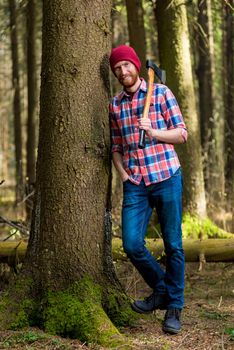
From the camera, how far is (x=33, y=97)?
1452 cm

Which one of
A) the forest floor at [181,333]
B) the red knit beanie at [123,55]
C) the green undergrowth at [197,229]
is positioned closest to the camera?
the forest floor at [181,333]

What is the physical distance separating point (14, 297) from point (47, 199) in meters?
0.92

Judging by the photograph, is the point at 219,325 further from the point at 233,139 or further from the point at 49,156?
the point at 233,139

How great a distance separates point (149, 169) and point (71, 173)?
68 cm

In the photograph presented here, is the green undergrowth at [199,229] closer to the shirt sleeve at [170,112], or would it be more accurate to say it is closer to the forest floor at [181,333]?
the forest floor at [181,333]

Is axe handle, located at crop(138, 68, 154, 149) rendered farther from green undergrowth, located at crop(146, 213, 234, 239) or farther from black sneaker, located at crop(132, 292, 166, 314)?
green undergrowth, located at crop(146, 213, 234, 239)

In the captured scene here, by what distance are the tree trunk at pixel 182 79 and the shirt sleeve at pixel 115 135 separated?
4130 millimetres

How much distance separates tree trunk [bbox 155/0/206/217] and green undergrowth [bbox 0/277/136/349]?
435 cm

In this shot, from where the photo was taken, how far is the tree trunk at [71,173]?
5.21 metres

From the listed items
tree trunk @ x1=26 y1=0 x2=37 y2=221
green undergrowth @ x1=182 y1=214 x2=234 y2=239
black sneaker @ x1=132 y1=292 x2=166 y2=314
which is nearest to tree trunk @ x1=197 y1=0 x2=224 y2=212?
green undergrowth @ x1=182 y1=214 x2=234 y2=239

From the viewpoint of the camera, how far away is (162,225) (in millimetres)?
5336

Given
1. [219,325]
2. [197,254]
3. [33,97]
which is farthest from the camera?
[33,97]

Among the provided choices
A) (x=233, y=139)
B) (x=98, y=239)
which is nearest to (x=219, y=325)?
(x=98, y=239)

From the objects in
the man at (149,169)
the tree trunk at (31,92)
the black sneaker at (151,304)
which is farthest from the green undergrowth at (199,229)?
the tree trunk at (31,92)
